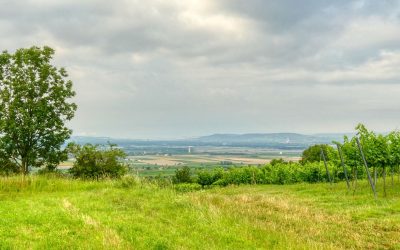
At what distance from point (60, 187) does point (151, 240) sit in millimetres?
15859

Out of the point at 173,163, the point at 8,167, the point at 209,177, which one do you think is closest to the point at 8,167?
the point at 8,167

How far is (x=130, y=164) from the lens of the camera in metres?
40.1

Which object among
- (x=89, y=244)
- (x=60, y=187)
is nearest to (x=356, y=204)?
(x=89, y=244)

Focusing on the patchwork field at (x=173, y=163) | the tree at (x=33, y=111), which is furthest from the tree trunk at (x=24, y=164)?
the patchwork field at (x=173, y=163)

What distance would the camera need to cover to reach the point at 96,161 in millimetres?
38094

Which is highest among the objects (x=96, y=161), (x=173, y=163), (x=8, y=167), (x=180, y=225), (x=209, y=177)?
(x=96, y=161)

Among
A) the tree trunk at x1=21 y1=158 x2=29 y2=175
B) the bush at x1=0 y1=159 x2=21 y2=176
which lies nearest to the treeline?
the tree trunk at x1=21 y1=158 x2=29 y2=175

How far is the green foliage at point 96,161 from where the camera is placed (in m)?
Answer: 37.1

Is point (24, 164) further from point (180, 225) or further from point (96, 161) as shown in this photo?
point (180, 225)

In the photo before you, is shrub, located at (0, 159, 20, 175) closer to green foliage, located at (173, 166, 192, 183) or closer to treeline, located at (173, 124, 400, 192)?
treeline, located at (173, 124, 400, 192)

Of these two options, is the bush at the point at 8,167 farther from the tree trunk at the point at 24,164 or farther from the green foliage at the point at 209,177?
the green foliage at the point at 209,177

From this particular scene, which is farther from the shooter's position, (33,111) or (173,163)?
(173,163)

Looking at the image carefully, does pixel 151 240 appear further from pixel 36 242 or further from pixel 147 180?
pixel 147 180

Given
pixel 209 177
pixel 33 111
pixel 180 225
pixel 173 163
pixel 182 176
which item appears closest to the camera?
pixel 180 225
